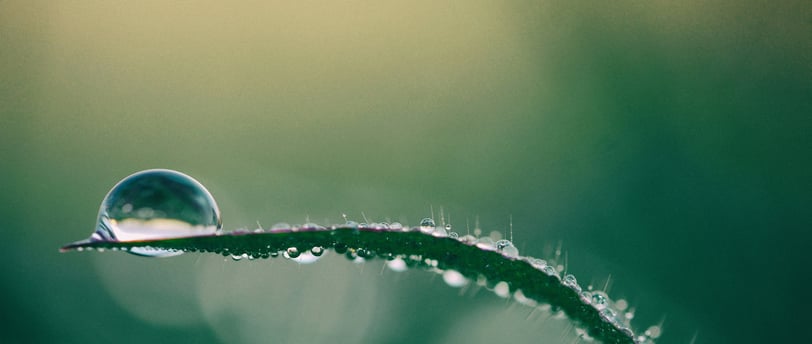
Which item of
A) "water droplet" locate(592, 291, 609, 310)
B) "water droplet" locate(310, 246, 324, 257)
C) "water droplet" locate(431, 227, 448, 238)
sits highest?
"water droplet" locate(431, 227, 448, 238)

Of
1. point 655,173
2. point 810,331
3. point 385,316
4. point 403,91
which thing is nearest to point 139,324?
point 385,316

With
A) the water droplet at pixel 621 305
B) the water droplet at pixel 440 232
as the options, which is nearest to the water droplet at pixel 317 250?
the water droplet at pixel 440 232

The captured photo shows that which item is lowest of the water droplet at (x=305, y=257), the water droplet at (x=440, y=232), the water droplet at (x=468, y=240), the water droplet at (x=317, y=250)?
the water droplet at (x=305, y=257)

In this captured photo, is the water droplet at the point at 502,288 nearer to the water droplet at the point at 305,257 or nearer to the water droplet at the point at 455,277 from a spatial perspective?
the water droplet at the point at 455,277

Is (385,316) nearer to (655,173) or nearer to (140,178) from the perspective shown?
(655,173)

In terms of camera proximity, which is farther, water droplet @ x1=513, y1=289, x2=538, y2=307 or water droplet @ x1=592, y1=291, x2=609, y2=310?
water droplet @ x1=592, y1=291, x2=609, y2=310

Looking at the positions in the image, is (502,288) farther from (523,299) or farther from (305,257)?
(305,257)

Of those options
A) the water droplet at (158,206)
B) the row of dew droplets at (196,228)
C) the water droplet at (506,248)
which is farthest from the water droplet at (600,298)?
the water droplet at (158,206)

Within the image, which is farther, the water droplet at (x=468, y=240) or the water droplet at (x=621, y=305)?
the water droplet at (x=621, y=305)

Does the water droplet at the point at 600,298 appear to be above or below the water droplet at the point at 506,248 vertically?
below

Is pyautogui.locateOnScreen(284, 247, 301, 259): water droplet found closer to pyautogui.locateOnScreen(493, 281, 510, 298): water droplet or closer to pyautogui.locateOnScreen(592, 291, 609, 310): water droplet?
pyautogui.locateOnScreen(493, 281, 510, 298): water droplet

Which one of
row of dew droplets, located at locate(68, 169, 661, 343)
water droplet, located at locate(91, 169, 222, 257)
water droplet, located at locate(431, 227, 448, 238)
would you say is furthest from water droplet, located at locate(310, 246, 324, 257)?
water droplet, located at locate(91, 169, 222, 257)
